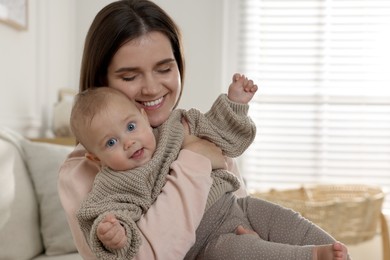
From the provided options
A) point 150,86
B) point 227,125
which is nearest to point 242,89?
point 227,125

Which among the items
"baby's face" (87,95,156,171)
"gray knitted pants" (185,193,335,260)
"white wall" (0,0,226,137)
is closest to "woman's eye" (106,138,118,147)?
"baby's face" (87,95,156,171)

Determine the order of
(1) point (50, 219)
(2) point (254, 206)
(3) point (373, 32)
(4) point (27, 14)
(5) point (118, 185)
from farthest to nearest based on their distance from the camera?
(3) point (373, 32) → (4) point (27, 14) → (1) point (50, 219) → (2) point (254, 206) → (5) point (118, 185)

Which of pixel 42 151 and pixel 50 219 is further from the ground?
pixel 42 151

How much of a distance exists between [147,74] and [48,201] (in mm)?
1393

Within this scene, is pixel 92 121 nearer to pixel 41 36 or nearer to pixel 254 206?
pixel 254 206

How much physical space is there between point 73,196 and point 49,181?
1.37 m

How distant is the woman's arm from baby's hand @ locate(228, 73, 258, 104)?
19cm

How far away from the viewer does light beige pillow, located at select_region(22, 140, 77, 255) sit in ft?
8.87

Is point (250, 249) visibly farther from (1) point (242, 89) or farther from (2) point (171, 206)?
(1) point (242, 89)

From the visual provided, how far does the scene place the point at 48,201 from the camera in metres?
2.72

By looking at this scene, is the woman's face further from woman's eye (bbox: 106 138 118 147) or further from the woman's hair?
woman's eye (bbox: 106 138 118 147)

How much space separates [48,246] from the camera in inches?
106

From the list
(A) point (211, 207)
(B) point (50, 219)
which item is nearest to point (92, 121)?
(A) point (211, 207)

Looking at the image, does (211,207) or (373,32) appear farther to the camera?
(373,32)
